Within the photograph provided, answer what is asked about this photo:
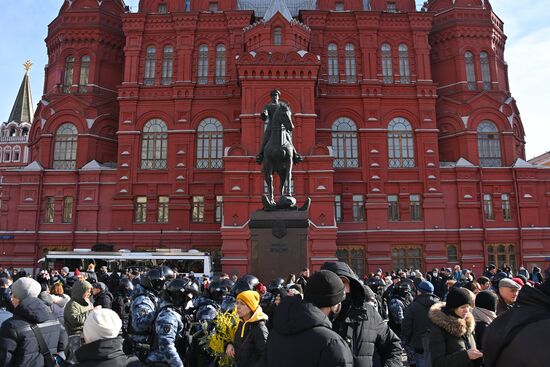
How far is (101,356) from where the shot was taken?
3.53m

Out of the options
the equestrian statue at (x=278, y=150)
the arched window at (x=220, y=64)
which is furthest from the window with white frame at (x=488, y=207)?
the equestrian statue at (x=278, y=150)

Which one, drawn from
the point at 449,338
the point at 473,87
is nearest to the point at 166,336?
the point at 449,338

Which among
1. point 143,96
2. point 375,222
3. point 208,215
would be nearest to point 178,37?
point 143,96

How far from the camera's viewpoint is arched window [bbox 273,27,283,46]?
3324 centimetres

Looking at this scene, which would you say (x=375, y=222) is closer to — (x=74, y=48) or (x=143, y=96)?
(x=143, y=96)

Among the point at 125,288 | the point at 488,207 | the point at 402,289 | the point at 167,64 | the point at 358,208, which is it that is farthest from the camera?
the point at 167,64

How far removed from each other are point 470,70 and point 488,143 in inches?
256

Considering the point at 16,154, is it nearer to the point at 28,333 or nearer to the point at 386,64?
the point at 386,64

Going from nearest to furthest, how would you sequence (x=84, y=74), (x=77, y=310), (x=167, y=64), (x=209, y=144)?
1. (x=77, y=310)
2. (x=209, y=144)
3. (x=167, y=64)
4. (x=84, y=74)

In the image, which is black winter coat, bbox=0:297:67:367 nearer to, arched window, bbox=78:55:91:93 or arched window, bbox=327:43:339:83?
arched window, bbox=327:43:339:83

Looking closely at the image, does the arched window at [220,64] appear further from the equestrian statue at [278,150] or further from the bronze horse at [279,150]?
the bronze horse at [279,150]

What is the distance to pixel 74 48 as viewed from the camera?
37719mm

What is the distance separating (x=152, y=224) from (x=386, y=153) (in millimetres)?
18366

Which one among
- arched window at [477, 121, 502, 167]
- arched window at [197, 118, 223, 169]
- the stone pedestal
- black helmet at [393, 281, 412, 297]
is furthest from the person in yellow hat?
arched window at [477, 121, 502, 167]
